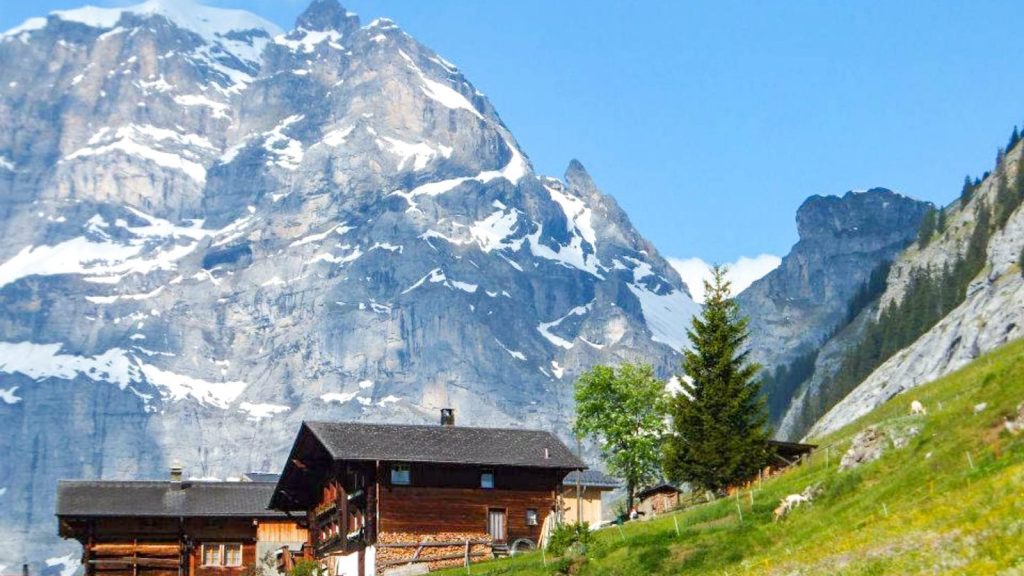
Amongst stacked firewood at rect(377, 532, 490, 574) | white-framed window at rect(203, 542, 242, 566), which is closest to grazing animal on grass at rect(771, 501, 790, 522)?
stacked firewood at rect(377, 532, 490, 574)

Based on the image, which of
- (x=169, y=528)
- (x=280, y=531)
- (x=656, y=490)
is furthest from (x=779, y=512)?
(x=656, y=490)

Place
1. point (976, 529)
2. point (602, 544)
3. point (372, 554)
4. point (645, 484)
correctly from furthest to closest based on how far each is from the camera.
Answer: point (645, 484), point (372, 554), point (602, 544), point (976, 529)

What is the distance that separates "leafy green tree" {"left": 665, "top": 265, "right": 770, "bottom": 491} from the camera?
2564 inches

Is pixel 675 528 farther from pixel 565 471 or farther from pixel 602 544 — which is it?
pixel 565 471

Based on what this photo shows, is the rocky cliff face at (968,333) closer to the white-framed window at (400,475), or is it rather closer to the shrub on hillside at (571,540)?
the white-framed window at (400,475)

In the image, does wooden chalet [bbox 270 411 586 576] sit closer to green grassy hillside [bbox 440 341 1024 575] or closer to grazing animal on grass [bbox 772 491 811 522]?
green grassy hillside [bbox 440 341 1024 575]

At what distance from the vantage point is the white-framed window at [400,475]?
217 feet

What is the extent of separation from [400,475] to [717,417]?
1485 centimetres

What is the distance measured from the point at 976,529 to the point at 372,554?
135 feet

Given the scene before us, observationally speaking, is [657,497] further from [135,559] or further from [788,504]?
[788,504]

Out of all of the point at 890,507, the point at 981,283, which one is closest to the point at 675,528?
the point at 890,507

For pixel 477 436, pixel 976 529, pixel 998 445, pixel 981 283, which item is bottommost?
pixel 976 529

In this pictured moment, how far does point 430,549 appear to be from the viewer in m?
65.5

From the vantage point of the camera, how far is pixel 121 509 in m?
78.1
